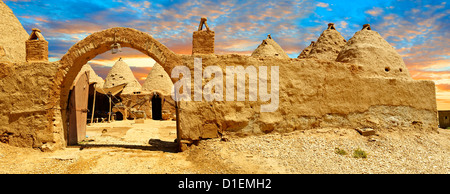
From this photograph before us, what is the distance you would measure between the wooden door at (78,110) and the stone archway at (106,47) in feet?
3.14

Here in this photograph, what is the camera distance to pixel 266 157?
541 centimetres

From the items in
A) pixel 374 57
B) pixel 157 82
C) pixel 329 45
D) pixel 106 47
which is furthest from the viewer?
pixel 157 82

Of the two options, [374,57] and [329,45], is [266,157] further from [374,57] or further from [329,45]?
[329,45]

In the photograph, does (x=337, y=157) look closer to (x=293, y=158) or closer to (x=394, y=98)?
(x=293, y=158)

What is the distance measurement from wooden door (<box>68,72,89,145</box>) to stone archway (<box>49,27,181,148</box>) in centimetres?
96

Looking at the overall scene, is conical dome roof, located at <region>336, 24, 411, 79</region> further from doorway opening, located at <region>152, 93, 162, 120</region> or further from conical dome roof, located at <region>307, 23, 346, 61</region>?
doorway opening, located at <region>152, 93, 162, 120</region>

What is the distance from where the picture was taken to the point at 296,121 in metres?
6.56

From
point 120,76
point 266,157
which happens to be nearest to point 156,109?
point 120,76

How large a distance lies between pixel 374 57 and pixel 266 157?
4.55 meters

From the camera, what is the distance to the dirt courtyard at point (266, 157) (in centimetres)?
499

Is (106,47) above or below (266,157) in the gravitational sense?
above

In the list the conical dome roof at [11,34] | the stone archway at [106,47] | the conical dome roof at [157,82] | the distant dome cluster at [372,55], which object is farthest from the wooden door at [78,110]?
the conical dome roof at [157,82]

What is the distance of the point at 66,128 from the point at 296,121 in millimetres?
5816

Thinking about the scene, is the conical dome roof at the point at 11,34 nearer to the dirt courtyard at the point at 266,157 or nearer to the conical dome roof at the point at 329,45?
the dirt courtyard at the point at 266,157
